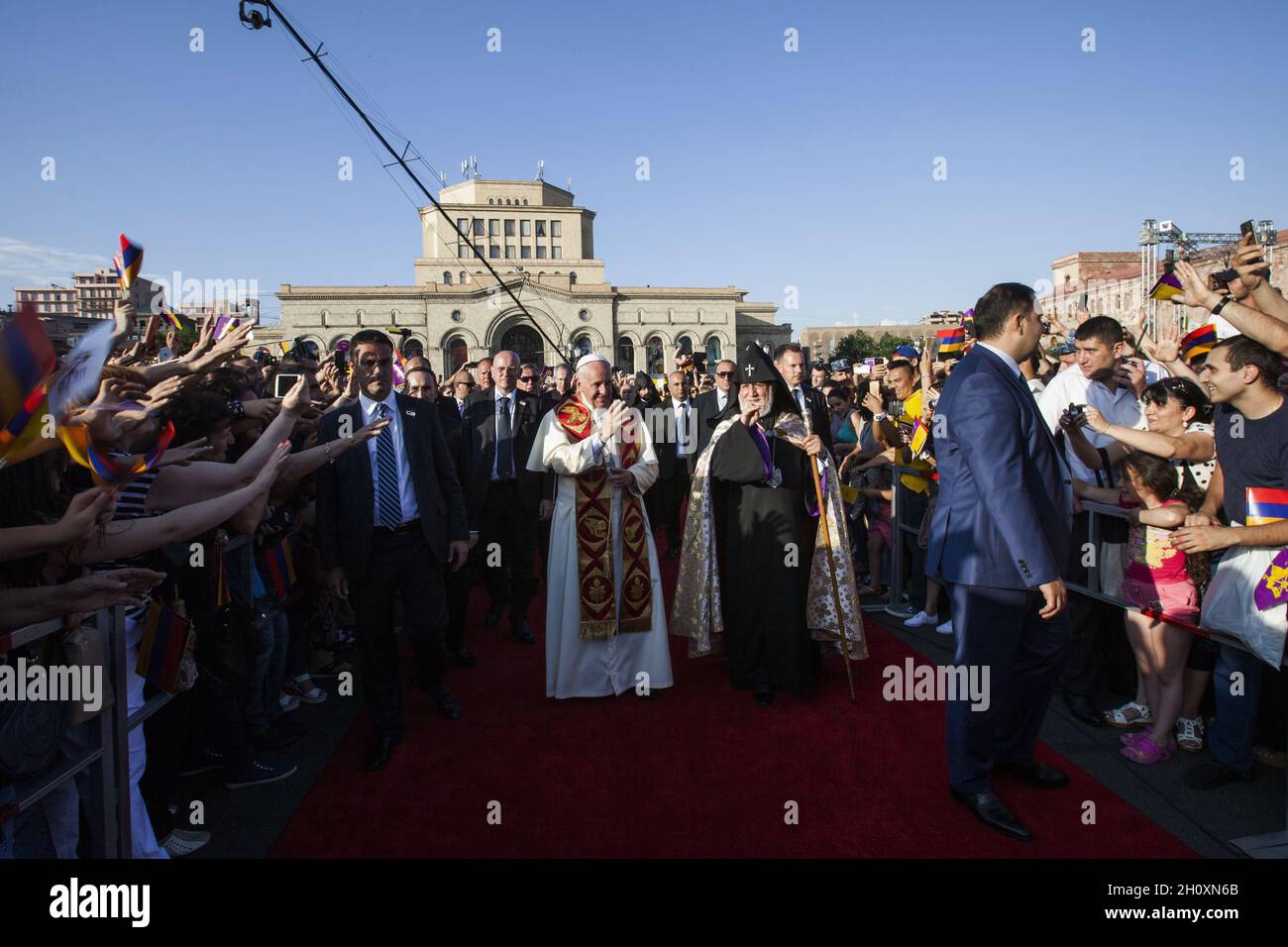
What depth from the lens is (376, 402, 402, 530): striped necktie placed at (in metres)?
4.10

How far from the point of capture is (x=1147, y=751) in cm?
368

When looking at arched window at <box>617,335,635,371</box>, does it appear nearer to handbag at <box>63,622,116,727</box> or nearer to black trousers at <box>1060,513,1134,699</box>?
black trousers at <box>1060,513,1134,699</box>

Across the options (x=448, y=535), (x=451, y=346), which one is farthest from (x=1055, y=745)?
(x=451, y=346)

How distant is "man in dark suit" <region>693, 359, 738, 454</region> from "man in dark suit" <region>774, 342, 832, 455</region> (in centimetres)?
62

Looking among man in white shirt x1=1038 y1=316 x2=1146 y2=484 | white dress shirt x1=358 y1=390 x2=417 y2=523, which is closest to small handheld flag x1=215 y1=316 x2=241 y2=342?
white dress shirt x1=358 y1=390 x2=417 y2=523

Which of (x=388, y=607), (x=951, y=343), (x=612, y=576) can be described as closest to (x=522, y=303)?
(x=951, y=343)

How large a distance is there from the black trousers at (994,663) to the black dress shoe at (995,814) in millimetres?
33

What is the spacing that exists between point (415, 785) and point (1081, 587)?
3907 millimetres

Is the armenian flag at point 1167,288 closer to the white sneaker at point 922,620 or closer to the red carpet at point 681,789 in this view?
the red carpet at point 681,789

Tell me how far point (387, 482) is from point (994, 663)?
3.18 meters

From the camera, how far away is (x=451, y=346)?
58.2 metres

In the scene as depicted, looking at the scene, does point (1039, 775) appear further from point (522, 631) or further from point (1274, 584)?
point (522, 631)

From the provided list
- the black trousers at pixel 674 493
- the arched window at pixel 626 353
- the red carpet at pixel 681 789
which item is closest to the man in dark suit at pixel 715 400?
the black trousers at pixel 674 493
